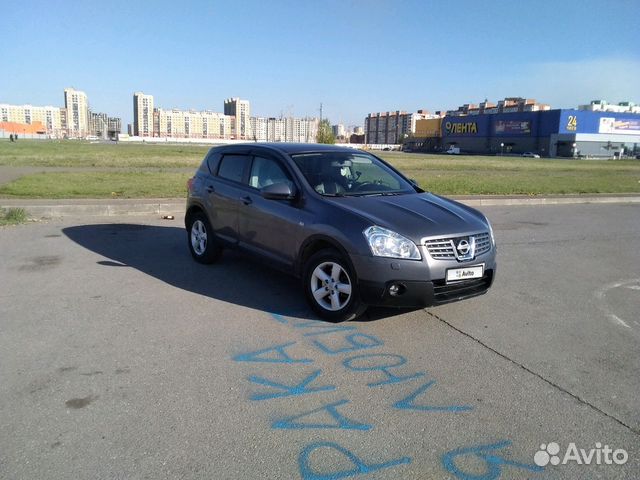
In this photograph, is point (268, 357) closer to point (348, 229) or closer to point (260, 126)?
point (348, 229)

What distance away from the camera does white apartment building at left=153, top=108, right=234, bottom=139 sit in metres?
164

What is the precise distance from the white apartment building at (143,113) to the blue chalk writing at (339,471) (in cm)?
17564

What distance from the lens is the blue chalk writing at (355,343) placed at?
4.26 metres

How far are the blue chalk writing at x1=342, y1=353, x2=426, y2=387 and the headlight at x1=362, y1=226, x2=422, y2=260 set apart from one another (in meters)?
0.85

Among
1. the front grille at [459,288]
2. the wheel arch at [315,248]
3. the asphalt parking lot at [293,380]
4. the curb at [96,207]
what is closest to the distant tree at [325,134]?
the curb at [96,207]

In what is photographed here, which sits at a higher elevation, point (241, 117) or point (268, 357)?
point (241, 117)

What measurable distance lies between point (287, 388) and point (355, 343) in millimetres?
986

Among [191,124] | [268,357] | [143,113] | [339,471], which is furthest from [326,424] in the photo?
[143,113]

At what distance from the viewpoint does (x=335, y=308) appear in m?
4.84

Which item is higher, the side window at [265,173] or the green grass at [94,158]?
the side window at [265,173]

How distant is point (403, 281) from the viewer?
175 inches

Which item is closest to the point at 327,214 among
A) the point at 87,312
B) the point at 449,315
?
the point at 449,315

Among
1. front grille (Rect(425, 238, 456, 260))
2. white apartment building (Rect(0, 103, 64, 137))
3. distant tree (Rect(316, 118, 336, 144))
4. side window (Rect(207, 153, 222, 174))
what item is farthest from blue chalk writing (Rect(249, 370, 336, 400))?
white apartment building (Rect(0, 103, 64, 137))

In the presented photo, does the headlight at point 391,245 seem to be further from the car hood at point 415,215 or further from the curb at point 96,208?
the curb at point 96,208
